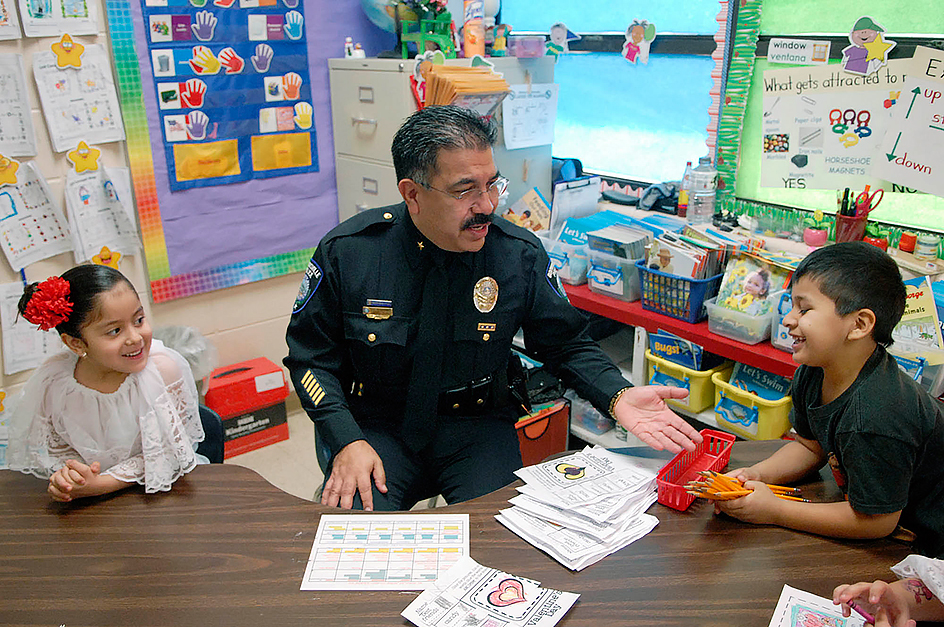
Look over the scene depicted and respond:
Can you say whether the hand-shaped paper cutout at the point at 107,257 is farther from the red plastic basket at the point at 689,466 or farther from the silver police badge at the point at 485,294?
the red plastic basket at the point at 689,466

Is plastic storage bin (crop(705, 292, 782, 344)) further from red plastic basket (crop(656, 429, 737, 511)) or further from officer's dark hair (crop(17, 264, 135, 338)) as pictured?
officer's dark hair (crop(17, 264, 135, 338))

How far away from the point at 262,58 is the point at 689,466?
2.48 m

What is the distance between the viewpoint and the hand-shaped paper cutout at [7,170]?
252cm

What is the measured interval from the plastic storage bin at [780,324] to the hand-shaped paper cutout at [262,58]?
89.1 inches

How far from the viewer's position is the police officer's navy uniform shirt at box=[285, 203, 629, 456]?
73.8 inches

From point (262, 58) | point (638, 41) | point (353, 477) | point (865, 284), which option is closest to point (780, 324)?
point (865, 284)

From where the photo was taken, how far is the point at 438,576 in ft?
3.88

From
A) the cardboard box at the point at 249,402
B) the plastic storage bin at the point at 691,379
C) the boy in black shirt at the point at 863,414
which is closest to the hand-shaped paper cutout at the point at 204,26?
the cardboard box at the point at 249,402

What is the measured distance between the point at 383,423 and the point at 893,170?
70.4 inches

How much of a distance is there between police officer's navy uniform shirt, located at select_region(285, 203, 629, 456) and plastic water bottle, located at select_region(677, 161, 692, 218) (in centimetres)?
107

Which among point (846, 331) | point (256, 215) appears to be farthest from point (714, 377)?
point (256, 215)

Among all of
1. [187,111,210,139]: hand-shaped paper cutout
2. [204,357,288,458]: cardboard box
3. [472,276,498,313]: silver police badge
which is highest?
[187,111,210,139]: hand-shaped paper cutout

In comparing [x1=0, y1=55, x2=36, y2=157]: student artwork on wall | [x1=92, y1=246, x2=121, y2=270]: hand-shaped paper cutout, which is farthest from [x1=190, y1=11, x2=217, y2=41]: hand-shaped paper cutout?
[x1=92, y1=246, x2=121, y2=270]: hand-shaped paper cutout

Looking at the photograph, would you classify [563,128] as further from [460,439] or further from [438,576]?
[438,576]
